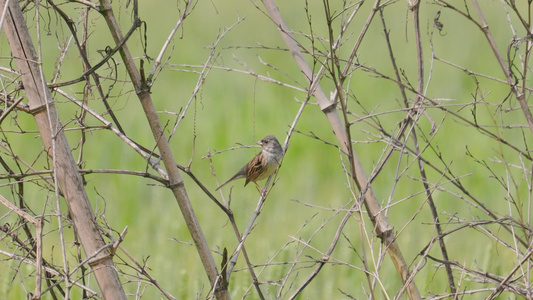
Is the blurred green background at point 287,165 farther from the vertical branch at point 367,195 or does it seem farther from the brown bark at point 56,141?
the brown bark at point 56,141

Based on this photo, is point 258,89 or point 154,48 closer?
point 258,89

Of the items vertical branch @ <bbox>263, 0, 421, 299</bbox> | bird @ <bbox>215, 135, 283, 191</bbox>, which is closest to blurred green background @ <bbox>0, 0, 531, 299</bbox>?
bird @ <bbox>215, 135, 283, 191</bbox>

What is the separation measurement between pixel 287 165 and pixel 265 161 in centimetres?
256

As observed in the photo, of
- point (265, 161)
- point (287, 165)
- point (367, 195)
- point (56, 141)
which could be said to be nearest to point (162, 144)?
point (56, 141)

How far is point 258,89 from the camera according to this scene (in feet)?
29.2

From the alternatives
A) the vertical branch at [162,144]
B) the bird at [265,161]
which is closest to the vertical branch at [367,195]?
the vertical branch at [162,144]

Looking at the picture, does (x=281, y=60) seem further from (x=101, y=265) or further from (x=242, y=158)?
(x=101, y=265)

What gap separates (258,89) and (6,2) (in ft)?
23.2

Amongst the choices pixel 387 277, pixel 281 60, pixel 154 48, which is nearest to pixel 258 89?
pixel 281 60

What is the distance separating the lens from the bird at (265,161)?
4527 mm

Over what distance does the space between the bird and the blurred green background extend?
13 centimetres

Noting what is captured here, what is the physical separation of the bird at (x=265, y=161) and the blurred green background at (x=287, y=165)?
0.42ft

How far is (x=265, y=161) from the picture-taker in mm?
4750

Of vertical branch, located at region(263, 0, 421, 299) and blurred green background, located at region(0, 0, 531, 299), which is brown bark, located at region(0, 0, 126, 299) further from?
blurred green background, located at region(0, 0, 531, 299)
